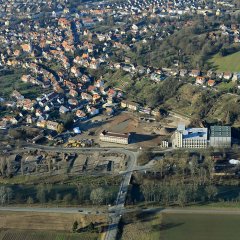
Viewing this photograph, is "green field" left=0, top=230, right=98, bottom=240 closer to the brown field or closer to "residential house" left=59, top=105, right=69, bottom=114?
the brown field

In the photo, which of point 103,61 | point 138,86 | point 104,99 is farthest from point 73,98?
point 103,61

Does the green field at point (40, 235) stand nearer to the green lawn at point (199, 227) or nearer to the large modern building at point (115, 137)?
the green lawn at point (199, 227)

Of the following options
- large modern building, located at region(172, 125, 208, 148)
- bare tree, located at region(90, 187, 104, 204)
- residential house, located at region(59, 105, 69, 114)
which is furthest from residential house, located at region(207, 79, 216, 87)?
bare tree, located at region(90, 187, 104, 204)

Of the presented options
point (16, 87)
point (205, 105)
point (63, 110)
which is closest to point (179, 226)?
point (205, 105)

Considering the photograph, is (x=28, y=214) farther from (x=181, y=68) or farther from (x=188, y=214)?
(x=181, y=68)

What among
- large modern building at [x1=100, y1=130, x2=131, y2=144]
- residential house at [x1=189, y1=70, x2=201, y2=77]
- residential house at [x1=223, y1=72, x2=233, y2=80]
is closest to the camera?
large modern building at [x1=100, y1=130, x2=131, y2=144]
